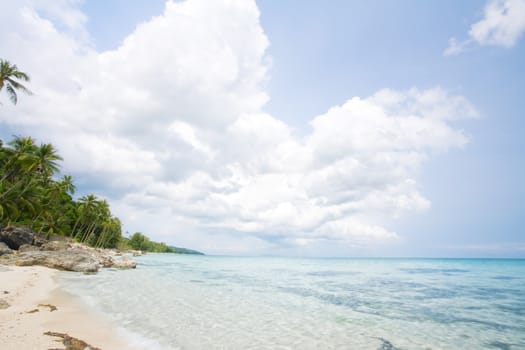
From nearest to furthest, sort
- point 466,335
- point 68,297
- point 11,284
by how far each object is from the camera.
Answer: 1. point 466,335
2. point 68,297
3. point 11,284

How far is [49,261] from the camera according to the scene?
27.3m

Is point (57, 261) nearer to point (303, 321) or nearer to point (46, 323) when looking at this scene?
point (46, 323)

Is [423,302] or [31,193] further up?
[31,193]

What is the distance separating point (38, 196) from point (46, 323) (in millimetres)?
42668

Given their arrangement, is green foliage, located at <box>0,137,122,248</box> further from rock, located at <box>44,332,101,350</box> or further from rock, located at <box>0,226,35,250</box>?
rock, located at <box>44,332,101,350</box>

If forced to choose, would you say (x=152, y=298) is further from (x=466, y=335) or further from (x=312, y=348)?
(x=466, y=335)

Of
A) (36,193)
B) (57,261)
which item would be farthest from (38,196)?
(57,261)

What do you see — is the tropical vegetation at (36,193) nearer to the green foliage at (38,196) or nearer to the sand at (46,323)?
the green foliage at (38,196)

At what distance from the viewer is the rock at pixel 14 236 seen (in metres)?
38.3


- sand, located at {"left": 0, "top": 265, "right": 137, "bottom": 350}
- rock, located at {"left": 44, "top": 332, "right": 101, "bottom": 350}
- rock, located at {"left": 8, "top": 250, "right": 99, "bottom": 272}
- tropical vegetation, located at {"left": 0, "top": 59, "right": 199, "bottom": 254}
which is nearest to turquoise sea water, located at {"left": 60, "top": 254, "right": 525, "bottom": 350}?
sand, located at {"left": 0, "top": 265, "right": 137, "bottom": 350}

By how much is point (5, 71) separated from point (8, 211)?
72.3 feet

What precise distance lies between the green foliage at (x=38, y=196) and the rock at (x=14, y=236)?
213 centimetres

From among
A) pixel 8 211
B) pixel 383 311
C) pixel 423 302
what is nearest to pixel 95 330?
pixel 383 311

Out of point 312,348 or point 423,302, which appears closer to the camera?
point 312,348
